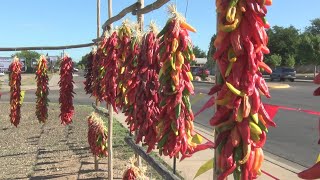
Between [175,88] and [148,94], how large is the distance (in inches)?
18.8

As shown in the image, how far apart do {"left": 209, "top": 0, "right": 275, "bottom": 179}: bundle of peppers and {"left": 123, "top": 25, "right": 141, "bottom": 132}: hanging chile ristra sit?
1.61 m

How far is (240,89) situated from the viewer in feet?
6.25

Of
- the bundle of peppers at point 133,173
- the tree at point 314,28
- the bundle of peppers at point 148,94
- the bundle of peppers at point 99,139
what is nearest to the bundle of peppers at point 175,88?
the bundle of peppers at point 148,94

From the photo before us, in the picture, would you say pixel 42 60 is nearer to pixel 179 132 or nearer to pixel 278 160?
pixel 278 160

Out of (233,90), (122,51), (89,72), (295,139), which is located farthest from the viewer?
(295,139)

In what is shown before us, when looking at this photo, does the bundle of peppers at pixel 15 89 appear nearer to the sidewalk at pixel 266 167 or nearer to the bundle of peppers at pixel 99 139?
the bundle of peppers at pixel 99 139

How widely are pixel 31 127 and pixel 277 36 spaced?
2957 inches

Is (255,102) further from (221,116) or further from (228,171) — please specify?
(228,171)

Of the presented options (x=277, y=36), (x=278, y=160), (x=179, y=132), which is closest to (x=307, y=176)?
(x=179, y=132)

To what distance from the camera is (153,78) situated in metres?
3.43

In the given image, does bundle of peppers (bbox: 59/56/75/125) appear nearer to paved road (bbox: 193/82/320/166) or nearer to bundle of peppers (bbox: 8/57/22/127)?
bundle of peppers (bbox: 8/57/22/127)

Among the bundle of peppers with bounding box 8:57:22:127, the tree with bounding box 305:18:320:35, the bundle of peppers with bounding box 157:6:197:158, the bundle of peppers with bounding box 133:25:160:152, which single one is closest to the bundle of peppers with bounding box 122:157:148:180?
the bundle of peppers with bounding box 133:25:160:152

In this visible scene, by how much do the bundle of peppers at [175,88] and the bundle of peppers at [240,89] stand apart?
3.28 feet

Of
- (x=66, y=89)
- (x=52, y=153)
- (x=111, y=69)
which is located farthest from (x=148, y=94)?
(x=52, y=153)
